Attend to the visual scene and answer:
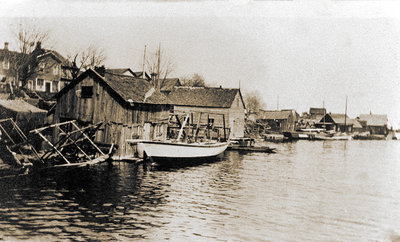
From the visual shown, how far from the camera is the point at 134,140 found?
939 inches

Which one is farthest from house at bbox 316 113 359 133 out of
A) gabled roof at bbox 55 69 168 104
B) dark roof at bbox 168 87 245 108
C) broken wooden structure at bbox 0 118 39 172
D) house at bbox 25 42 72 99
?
broken wooden structure at bbox 0 118 39 172

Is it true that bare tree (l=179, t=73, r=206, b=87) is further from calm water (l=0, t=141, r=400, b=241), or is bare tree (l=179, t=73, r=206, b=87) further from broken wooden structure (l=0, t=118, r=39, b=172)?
calm water (l=0, t=141, r=400, b=241)

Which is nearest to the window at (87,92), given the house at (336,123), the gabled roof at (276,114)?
the gabled roof at (276,114)

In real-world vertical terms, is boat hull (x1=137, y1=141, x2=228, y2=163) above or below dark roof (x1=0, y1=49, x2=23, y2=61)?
below

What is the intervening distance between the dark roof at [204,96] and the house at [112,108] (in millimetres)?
20902

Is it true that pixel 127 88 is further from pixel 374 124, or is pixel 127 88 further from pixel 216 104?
pixel 374 124

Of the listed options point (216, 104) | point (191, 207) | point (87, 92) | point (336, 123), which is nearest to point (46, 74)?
point (87, 92)

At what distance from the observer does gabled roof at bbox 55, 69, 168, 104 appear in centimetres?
2585

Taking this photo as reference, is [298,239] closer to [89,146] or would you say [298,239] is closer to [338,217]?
[338,217]

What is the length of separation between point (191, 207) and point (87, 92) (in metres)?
17.4

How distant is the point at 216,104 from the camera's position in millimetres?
48406

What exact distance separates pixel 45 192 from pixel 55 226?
4.82 metres

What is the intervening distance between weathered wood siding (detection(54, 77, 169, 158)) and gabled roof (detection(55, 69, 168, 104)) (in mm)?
390

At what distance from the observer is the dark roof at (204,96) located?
48.6 m
